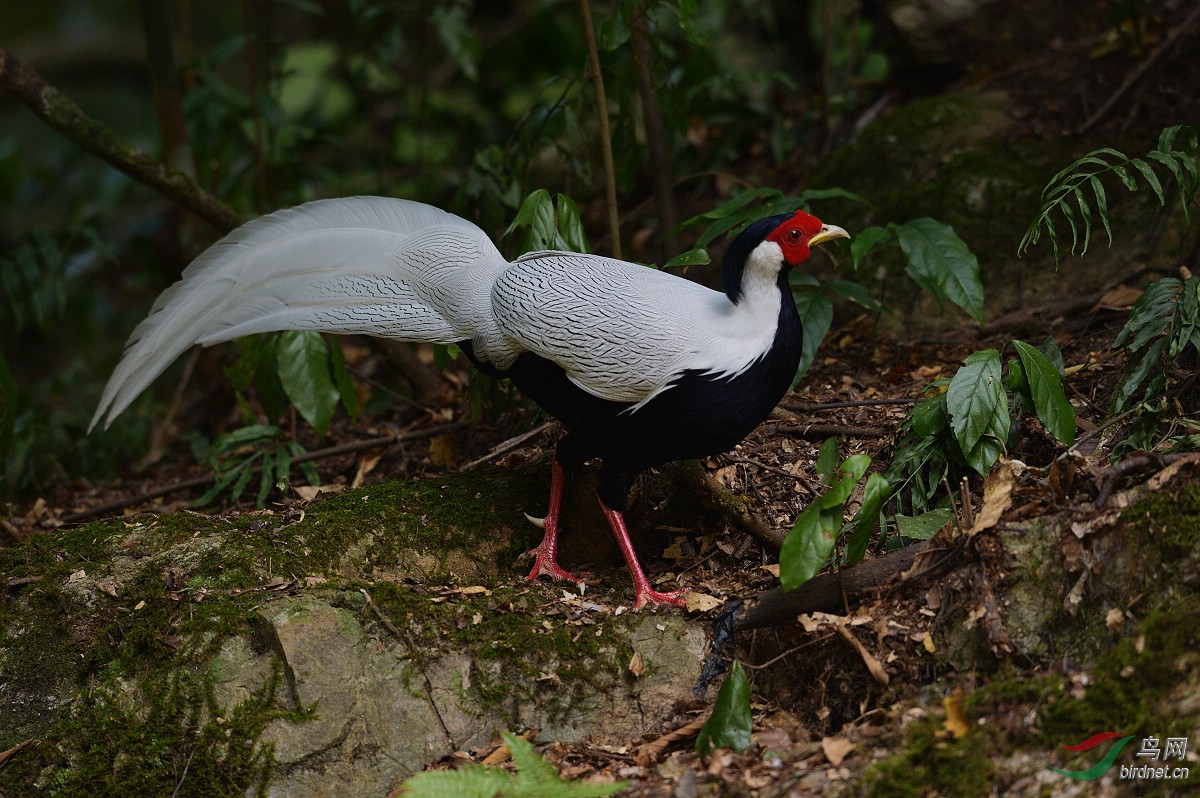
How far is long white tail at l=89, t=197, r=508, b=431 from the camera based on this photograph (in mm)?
3627

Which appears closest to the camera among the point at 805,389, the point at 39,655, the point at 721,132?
the point at 39,655

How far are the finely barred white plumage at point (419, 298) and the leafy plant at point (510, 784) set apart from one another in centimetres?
123

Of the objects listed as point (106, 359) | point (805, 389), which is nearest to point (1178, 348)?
point (805, 389)

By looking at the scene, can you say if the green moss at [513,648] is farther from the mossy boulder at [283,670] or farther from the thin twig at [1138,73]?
the thin twig at [1138,73]

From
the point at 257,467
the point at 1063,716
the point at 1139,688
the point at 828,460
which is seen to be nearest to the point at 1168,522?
the point at 1139,688

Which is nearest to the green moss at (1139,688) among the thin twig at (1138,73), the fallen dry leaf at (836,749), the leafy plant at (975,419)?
the fallen dry leaf at (836,749)

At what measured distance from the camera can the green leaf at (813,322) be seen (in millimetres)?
4055

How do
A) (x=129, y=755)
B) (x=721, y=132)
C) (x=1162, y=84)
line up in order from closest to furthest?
(x=129, y=755) < (x=1162, y=84) < (x=721, y=132)

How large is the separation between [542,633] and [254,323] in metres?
1.64

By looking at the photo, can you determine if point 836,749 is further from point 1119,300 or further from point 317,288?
point 1119,300

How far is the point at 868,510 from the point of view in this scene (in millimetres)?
2758

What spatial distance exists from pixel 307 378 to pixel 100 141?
153 cm

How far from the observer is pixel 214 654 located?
3006 mm

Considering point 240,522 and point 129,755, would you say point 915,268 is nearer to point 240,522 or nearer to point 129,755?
point 240,522
